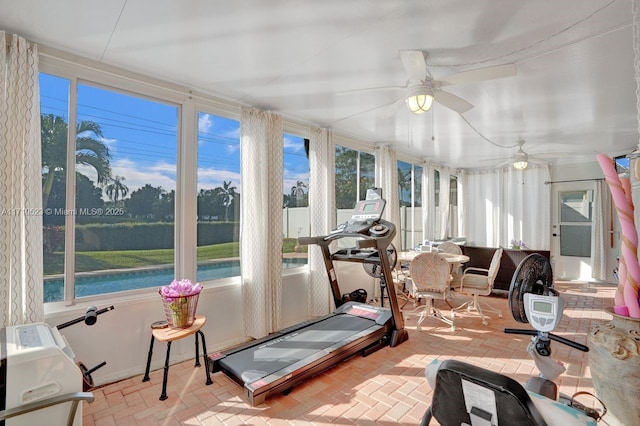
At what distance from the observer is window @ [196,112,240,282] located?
Result: 3.46 metres

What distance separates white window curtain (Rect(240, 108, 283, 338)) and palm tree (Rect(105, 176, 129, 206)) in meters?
1.14

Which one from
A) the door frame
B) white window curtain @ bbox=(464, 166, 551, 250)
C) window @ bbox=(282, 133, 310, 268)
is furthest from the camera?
white window curtain @ bbox=(464, 166, 551, 250)

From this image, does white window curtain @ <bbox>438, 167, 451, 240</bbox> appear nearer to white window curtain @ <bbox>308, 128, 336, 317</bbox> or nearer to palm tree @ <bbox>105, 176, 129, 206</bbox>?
white window curtain @ <bbox>308, 128, 336, 317</bbox>

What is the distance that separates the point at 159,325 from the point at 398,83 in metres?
3.11

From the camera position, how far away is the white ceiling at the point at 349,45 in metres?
2.02

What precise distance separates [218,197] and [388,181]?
313cm

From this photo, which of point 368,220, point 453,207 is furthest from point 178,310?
point 453,207

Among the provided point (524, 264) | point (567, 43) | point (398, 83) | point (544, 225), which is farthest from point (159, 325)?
point (544, 225)

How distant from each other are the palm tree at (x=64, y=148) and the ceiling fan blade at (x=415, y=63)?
2693 mm

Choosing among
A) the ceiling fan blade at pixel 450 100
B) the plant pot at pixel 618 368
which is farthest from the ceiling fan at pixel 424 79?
the plant pot at pixel 618 368

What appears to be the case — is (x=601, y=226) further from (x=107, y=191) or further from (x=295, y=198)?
(x=107, y=191)

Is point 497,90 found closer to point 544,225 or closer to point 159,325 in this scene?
point 159,325

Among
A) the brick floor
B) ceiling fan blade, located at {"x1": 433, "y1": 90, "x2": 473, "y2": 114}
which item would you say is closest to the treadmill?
the brick floor

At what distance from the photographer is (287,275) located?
411 centimetres
